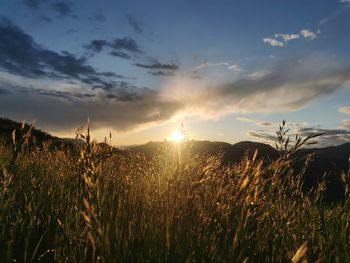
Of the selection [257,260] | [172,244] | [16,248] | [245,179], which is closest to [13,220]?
[16,248]

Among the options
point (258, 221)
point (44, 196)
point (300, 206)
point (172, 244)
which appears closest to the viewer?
point (172, 244)

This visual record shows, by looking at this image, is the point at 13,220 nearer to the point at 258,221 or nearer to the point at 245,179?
the point at 258,221

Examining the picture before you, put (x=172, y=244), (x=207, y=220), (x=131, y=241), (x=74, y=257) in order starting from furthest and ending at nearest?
1. (x=207, y=220)
2. (x=131, y=241)
3. (x=172, y=244)
4. (x=74, y=257)

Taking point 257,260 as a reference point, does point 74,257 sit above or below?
above

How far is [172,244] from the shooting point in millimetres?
2338

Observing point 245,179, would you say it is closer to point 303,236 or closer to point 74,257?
point 74,257

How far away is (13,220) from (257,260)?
6.64 feet

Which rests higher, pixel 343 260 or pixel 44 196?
pixel 44 196

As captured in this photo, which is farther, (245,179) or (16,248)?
(16,248)

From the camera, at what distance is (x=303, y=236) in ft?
10.8

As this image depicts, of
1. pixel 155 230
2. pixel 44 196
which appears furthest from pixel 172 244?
pixel 44 196

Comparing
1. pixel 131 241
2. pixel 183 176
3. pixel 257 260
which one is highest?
pixel 183 176

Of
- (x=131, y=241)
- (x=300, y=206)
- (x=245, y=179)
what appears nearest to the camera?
(x=245, y=179)

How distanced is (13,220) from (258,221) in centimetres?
204
